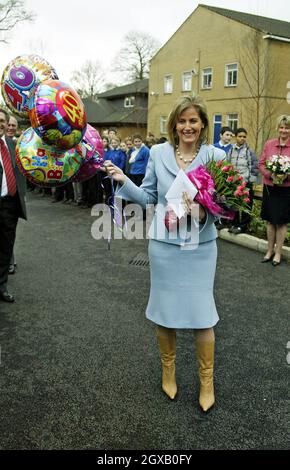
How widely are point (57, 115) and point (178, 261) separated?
1202 mm

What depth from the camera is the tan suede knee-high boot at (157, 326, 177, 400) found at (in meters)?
2.93

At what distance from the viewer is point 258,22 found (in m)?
28.1

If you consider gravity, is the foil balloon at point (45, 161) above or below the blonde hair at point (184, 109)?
below

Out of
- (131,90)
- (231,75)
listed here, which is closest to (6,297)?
(231,75)

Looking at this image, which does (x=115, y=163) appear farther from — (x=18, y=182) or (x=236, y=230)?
(x=18, y=182)

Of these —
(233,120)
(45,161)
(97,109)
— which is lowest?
(45,161)

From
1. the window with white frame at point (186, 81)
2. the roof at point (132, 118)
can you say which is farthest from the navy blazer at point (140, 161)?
the roof at point (132, 118)

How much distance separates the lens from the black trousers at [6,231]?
15.4 feet

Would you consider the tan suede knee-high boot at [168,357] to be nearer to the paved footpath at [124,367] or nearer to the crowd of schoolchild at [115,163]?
the paved footpath at [124,367]

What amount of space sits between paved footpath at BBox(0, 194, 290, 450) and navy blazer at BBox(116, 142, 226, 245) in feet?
3.82

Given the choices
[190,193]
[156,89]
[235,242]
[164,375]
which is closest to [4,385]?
[164,375]

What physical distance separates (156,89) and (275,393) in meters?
33.9
